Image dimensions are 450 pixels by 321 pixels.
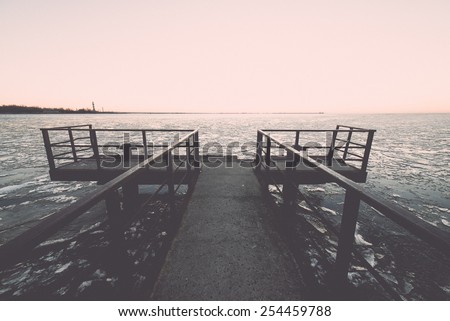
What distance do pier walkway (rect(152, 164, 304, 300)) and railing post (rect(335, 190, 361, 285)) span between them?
475 mm

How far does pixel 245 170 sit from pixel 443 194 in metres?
9.97

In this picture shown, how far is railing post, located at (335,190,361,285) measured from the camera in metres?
2.04

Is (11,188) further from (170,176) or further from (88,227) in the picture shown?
(170,176)

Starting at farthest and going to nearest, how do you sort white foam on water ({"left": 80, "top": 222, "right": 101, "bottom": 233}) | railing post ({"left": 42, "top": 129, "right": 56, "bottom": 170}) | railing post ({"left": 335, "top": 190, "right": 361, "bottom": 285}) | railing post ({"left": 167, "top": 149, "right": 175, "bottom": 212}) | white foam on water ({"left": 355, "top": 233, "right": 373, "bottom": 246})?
white foam on water ({"left": 80, "top": 222, "right": 101, "bottom": 233})
railing post ({"left": 42, "top": 129, "right": 56, "bottom": 170})
white foam on water ({"left": 355, "top": 233, "right": 373, "bottom": 246})
railing post ({"left": 167, "top": 149, "right": 175, "bottom": 212})
railing post ({"left": 335, "top": 190, "right": 361, "bottom": 285})

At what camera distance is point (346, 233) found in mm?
2139

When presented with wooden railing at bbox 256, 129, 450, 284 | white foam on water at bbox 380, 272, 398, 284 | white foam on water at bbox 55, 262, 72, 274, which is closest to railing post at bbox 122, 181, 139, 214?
white foam on water at bbox 55, 262, 72, 274

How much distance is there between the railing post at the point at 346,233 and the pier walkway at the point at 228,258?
0.47m

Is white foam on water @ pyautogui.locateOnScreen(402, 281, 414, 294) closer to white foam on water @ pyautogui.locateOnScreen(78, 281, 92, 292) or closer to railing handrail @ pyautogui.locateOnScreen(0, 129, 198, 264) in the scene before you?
railing handrail @ pyautogui.locateOnScreen(0, 129, 198, 264)

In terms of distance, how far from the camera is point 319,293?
2.42 m

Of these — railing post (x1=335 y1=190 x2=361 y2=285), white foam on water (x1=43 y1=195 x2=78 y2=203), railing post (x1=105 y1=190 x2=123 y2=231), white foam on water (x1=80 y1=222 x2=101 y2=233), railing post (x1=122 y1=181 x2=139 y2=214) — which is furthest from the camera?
white foam on water (x1=43 y1=195 x2=78 y2=203)

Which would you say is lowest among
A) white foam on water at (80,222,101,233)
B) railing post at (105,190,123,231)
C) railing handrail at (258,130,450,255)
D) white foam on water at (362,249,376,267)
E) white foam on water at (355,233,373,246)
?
white foam on water at (80,222,101,233)

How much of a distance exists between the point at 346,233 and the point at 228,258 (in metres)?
1.47

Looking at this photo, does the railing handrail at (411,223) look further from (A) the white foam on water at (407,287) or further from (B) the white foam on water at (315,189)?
(B) the white foam on water at (315,189)
